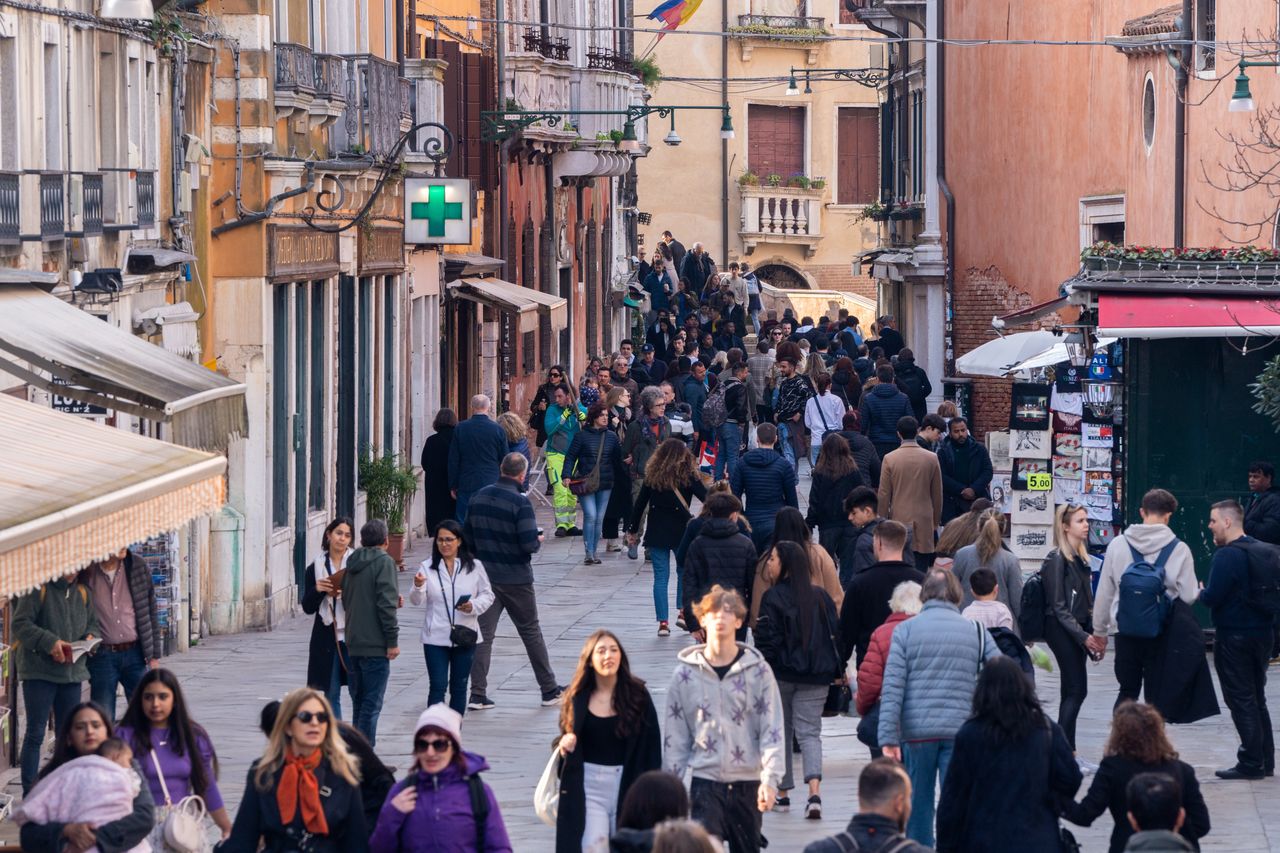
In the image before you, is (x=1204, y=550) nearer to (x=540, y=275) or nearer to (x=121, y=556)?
(x=121, y=556)

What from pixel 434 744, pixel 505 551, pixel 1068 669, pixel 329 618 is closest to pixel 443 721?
pixel 434 744

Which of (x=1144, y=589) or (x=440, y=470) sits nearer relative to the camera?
(x=1144, y=589)

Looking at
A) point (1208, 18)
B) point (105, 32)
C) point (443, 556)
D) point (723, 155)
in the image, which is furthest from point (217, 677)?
point (723, 155)

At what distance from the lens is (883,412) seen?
24.7 m

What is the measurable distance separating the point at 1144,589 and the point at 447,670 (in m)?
4.53

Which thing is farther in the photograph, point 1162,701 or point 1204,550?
point 1204,550

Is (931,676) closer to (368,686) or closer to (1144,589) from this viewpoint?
(1144,589)

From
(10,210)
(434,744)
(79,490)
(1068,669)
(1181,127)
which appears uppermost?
(1181,127)

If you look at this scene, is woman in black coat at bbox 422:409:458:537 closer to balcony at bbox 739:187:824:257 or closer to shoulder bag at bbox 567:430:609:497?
shoulder bag at bbox 567:430:609:497

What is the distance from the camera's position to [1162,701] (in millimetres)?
13539

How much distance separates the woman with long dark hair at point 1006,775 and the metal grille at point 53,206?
785 centimetres

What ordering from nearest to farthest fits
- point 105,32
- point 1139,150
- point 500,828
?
point 500,828 < point 105,32 < point 1139,150

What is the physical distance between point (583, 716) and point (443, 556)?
4.74 m

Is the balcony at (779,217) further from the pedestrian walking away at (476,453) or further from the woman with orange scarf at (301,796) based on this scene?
the woman with orange scarf at (301,796)
